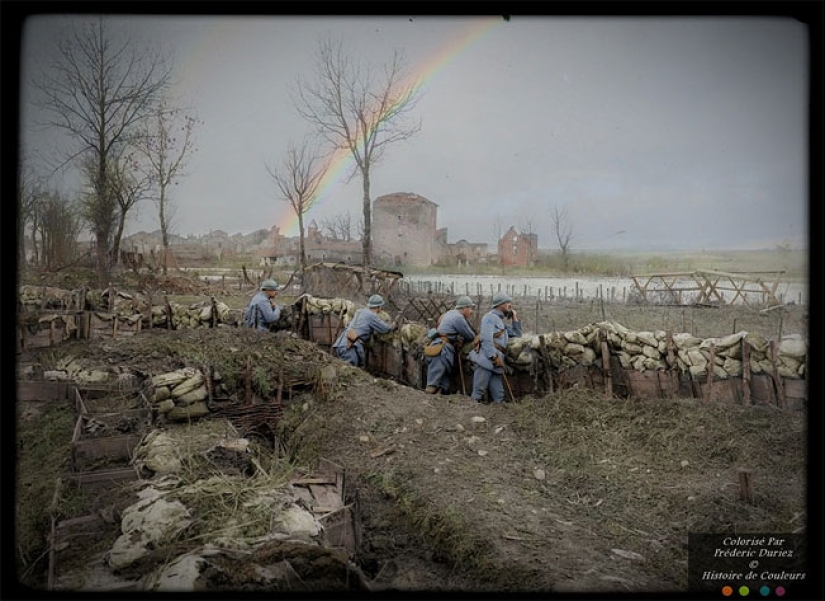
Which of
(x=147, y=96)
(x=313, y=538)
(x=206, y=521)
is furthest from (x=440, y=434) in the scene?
(x=147, y=96)

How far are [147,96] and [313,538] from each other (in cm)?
415

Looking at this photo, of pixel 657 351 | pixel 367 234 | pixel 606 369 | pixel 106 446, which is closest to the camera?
pixel 106 446

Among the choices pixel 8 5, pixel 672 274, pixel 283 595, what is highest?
pixel 8 5

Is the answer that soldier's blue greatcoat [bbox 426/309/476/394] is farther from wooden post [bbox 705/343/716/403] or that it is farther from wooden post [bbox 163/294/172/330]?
wooden post [bbox 163/294/172/330]

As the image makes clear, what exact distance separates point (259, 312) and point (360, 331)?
62.3 inches

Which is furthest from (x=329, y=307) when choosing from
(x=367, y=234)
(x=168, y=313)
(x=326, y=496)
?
(x=326, y=496)

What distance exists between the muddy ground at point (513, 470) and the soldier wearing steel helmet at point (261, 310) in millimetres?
1358

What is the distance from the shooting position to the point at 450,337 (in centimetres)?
664

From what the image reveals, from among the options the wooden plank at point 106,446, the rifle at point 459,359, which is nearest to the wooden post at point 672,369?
the rifle at point 459,359

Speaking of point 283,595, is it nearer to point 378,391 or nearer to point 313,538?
point 313,538

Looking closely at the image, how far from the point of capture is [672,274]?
8.16 meters

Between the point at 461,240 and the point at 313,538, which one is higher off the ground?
the point at 461,240

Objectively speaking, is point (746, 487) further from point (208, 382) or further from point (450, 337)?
point (208, 382)

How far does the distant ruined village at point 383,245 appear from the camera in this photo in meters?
6.54
